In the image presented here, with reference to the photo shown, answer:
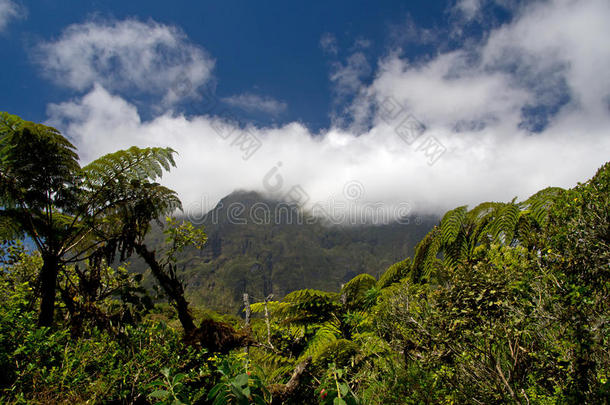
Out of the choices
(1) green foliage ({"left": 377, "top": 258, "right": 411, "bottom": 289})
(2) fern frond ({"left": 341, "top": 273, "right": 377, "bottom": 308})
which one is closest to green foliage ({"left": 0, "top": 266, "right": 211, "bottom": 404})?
(2) fern frond ({"left": 341, "top": 273, "right": 377, "bottom": 308})

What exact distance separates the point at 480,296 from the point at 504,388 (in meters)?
0.68

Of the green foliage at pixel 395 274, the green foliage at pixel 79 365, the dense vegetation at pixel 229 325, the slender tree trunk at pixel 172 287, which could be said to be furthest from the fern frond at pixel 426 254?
the green foliage at pixel 79 365

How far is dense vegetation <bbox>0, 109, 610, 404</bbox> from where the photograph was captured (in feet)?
5.57

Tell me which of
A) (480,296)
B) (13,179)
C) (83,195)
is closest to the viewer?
(480,296)

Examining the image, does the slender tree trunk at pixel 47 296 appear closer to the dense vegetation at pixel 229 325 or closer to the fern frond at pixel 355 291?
the dense vegetation at pixel 229 325

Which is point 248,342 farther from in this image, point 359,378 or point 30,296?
point 30,296

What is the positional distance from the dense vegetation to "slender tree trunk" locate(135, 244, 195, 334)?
1 cm

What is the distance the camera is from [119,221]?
3611 millimetres

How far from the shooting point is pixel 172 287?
9.17ft

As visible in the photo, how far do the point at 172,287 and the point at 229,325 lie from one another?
0.76 metres

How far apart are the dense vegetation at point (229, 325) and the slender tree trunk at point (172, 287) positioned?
14 mm

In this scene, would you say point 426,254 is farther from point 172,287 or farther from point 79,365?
point 79,365

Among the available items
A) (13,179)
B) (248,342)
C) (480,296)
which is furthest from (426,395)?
(13,179)

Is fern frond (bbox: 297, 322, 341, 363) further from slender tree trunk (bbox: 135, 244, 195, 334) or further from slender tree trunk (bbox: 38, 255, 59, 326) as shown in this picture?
slender tree trunk (bbox: 38, 255, 59, 326)
